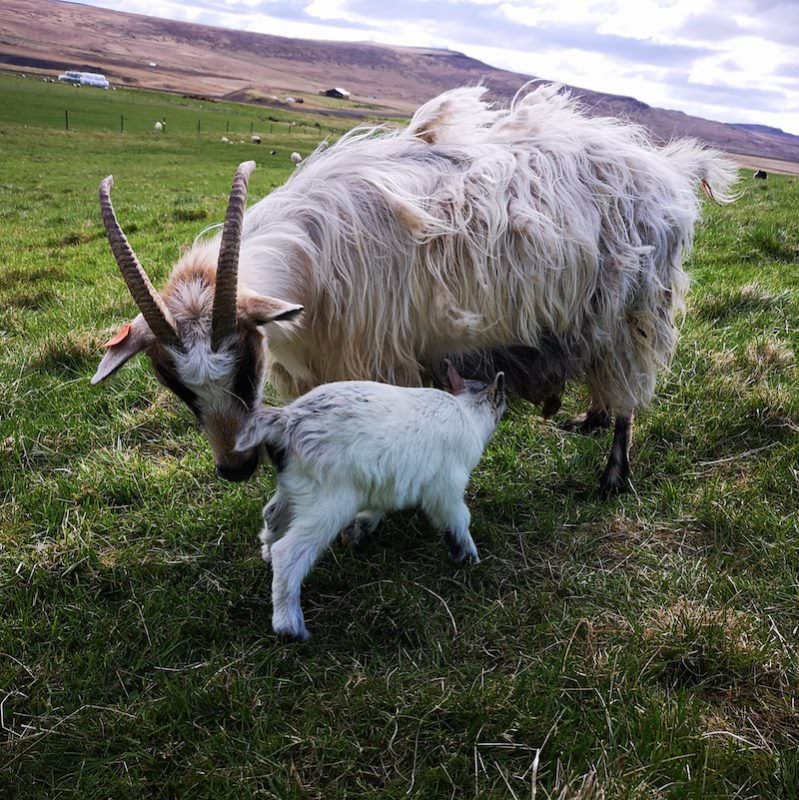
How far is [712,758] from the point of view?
2432 mm

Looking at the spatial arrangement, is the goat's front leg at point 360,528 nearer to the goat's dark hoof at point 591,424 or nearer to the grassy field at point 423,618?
the grassy field at point 423,618

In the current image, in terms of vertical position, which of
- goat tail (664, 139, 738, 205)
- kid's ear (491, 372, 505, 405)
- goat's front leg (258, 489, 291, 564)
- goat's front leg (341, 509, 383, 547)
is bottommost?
goat's front leg (341, 509, 383, 547)

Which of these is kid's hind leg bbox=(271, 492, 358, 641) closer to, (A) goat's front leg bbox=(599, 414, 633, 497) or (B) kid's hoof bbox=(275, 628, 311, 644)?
(B) kid's hoof bbox=(275, 628, 311, 644)

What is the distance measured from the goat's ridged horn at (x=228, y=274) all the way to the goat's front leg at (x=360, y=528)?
1.25 meters

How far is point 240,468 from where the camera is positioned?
10.7 ft

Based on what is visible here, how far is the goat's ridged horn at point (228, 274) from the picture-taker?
3.01m

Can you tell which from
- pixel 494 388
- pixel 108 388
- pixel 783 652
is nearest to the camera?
pixel 783 652

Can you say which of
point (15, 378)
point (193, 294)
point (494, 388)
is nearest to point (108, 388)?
point (15, 378)

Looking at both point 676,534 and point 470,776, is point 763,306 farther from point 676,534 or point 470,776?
point 470,776

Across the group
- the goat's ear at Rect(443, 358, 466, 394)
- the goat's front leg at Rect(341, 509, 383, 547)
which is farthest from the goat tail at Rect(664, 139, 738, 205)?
the goat's front leg at Rect(341, 509, 383, 547)

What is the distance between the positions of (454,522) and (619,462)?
152 centimetres

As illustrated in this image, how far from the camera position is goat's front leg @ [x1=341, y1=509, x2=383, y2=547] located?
373 cm

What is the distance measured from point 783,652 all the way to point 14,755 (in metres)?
3.02

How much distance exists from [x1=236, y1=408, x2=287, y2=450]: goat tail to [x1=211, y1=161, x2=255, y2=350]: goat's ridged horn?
399 mm
